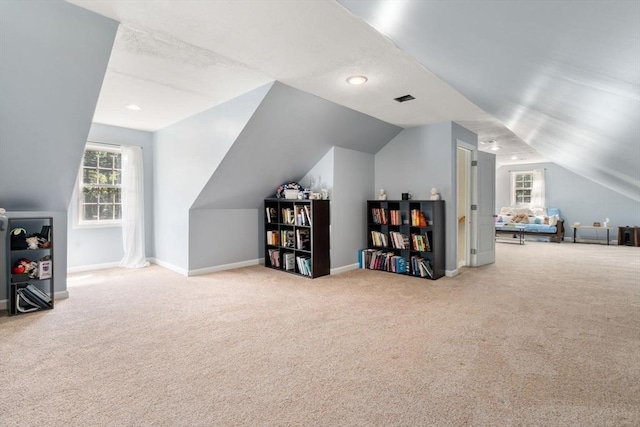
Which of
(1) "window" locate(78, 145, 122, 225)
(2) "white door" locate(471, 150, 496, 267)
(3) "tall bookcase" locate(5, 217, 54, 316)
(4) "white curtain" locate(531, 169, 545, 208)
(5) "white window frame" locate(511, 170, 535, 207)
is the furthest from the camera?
(5) "white window frame" locate(511, 170, 535, 207)

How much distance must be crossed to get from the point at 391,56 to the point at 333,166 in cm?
230

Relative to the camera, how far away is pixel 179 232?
16.0 ft

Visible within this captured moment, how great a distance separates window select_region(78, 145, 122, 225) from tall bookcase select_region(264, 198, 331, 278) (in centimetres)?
254

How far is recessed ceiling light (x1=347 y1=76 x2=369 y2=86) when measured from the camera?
3.12 meters

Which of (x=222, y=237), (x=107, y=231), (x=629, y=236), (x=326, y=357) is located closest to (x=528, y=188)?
(x=629, y=236)

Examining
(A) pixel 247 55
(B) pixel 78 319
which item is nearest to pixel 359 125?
(A) pixel 247 55

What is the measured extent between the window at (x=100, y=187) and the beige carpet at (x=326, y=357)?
1.61 meters

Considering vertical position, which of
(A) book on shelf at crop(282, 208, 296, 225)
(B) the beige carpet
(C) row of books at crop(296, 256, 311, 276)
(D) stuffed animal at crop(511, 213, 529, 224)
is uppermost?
(A) book on shelf at crop(282, 208, 296, 225)

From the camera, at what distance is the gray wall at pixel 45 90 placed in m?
2.07

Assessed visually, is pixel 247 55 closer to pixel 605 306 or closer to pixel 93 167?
pixel 93 167

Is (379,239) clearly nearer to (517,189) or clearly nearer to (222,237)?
(222,237)

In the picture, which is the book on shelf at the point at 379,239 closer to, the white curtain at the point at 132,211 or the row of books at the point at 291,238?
the row of books at the point at 291,238

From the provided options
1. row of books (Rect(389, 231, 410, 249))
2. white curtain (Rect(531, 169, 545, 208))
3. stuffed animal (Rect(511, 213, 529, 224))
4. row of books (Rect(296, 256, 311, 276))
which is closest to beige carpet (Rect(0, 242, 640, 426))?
row of books (Rect(296, 256, 311, 276))

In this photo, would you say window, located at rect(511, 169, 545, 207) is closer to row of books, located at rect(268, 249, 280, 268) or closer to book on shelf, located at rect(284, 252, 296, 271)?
book on shelf, located at rect(284, 252, 296, 271)
